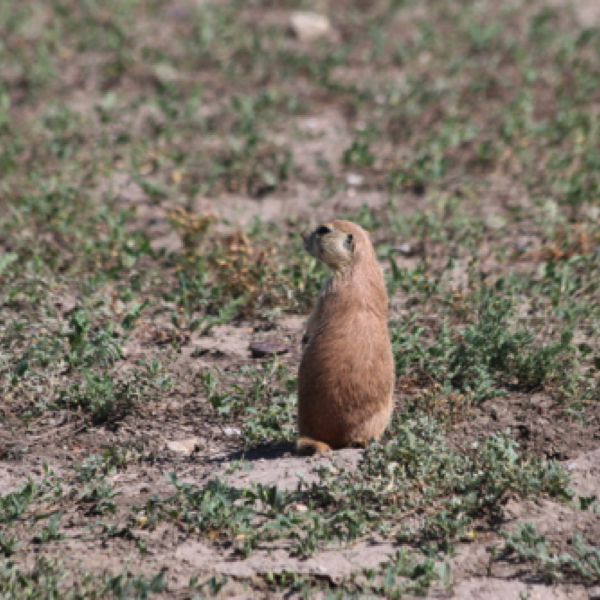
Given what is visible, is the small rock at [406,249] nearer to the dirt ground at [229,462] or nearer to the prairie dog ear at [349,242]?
the dirt ground at [229,462]

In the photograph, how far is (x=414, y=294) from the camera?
693cm

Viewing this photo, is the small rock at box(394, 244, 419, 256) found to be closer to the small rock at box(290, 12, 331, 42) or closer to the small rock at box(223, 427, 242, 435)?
the small rock at box(223, 427, 242, 435)

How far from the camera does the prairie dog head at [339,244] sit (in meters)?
5.31

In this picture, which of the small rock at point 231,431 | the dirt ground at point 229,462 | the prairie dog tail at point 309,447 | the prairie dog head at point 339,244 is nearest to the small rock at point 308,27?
the dirt ground at point 229,462

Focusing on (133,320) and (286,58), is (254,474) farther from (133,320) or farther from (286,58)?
(286,58)

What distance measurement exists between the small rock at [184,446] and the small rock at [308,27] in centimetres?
670

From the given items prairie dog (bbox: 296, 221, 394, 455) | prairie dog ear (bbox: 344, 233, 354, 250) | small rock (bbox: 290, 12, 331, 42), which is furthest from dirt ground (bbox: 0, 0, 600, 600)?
small rock (bbox: 290, 12, 331, 42)

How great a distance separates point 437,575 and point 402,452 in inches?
30.2

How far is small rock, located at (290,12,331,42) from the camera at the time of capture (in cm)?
1092

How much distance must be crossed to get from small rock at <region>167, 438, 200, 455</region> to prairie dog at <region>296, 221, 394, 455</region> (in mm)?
714

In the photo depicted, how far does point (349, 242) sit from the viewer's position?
17.6 ft

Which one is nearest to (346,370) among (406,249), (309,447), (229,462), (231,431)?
(309,447)

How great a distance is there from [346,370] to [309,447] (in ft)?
1.55

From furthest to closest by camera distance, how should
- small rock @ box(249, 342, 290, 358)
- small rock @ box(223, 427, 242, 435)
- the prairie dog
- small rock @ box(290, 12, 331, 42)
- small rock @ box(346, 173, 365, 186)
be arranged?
small rock @ box(290, 12, 331, 42)
small rock @ box(346, 173, 365, 186)
small rock @ box(249, 342, 290, 358)
small rock @ box(223, 427, 242, 435)
the prairie dog
